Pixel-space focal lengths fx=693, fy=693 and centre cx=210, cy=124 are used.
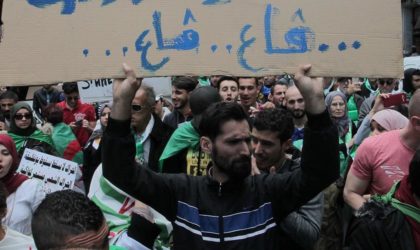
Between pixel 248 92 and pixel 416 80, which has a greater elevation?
pixel 248 92

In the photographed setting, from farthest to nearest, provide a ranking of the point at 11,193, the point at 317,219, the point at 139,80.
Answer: the point at 11,193
the point at 317,219
the point at 139,80

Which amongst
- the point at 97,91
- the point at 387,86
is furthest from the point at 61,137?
the point at 387,86

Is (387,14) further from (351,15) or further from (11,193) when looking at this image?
(11,193)

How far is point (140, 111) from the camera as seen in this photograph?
4680mm

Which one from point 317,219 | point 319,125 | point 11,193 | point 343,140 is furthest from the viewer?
point 343,140

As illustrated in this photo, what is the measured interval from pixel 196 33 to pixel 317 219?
3.29ft

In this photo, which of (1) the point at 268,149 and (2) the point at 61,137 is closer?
(1) the point at 268,149

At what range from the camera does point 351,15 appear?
303 centimetres

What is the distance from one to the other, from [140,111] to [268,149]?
4.70 feet

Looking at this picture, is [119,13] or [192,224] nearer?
[192,224]

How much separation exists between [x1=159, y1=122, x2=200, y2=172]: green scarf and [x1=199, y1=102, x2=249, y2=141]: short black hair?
1.60m

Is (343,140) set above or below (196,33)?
below

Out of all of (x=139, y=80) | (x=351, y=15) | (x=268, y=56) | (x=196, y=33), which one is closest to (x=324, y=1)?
(x=351, y=15)

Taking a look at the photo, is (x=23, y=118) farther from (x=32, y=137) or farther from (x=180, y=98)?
(x=180, y=98)
